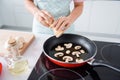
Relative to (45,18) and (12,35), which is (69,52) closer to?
(45,18)

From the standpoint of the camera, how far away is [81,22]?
1.99 metres

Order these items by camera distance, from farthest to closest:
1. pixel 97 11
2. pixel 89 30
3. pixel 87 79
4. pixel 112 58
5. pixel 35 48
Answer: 1. pixel 89 30
2. pixel 97 11
3. pixel 35 48
4. pixel 112 58
5. pixel 87 79

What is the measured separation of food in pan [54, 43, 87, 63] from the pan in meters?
0.02

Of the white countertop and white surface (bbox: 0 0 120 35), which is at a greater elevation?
the white countertop

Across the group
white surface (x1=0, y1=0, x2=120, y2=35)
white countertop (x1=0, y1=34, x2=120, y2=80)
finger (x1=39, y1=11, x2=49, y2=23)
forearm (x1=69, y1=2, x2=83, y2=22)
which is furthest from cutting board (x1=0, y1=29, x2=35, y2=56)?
white surface (x1=0, y1=0, x2=120, y2=35)

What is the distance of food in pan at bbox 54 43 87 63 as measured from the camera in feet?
2.59

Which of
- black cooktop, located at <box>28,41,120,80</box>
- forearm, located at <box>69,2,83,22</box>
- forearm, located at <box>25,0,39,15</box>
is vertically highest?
forearm, located at <box>25,0,39,15</box>

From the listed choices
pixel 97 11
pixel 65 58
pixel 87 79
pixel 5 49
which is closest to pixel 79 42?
pixel 65 58

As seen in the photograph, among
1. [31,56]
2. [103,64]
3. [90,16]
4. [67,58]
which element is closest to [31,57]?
[31,56]

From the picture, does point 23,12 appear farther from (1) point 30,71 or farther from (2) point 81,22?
(1) point 30,71

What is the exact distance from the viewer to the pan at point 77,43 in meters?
0.73

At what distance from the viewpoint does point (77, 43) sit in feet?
2.99

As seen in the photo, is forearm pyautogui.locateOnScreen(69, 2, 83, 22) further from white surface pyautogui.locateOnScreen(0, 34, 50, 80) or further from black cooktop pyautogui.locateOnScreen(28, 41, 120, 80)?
black cooktop pyautogui.locateOnScreen(28, 41, 120, 80)

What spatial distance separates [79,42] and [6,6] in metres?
1.42
